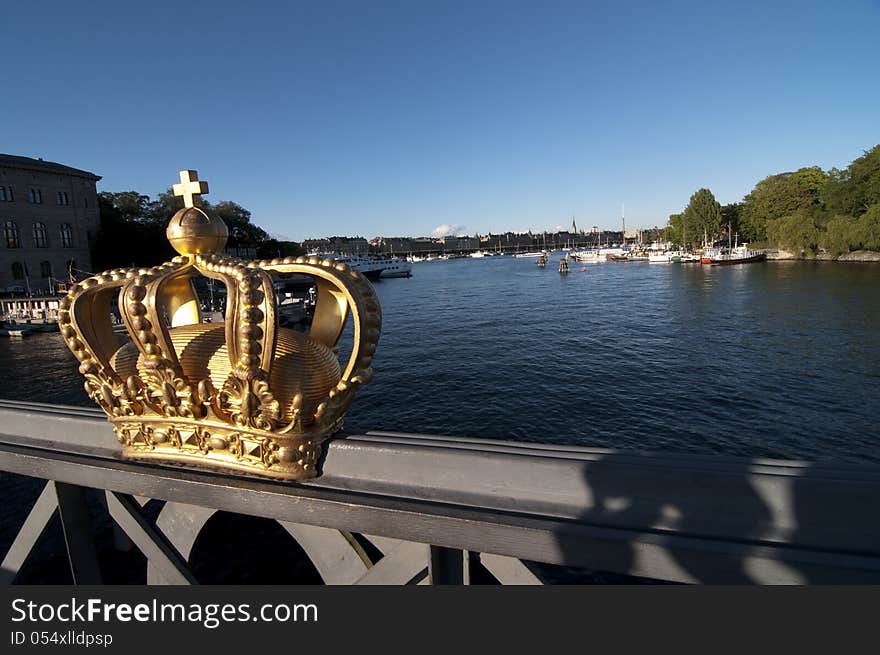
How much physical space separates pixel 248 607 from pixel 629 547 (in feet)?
3.89

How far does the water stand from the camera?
1278cm

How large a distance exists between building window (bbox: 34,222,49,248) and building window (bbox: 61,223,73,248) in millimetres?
1574

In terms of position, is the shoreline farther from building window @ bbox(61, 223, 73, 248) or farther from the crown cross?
building window @ bbox(61, 223, 73, 248)

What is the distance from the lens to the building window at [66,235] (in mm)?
49844

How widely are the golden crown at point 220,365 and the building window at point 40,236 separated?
60156 mm

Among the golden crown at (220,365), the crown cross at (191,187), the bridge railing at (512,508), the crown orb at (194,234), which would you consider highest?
the crown cross at (191,187)

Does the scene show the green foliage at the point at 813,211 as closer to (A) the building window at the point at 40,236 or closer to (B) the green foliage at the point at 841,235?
(B) the green foliage at the point at 841,235

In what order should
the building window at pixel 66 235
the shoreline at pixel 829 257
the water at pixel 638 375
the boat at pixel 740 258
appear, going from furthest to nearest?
1. the boat at pixel 740 258
2. the shoreline at pixel 829 257
3. the building window at pixel 66 235
4. the water at pixel 638 375

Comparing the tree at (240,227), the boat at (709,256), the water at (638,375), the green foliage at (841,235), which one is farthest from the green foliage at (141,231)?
the green foliage at (841,235)

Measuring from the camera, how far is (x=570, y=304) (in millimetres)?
40031

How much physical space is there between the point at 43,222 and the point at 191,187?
60.5 m

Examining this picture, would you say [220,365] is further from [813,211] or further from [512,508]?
[813,211]

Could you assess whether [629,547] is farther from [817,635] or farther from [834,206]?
[834,206]

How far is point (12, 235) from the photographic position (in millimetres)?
45531
